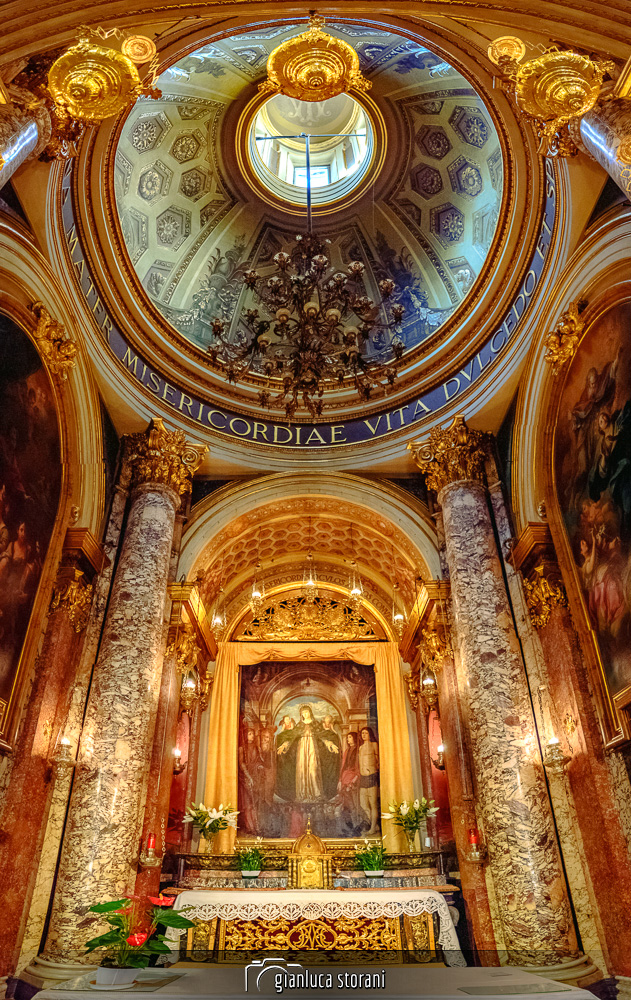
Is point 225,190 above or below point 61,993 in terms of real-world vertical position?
above

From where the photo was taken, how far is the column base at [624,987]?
22.7 ft

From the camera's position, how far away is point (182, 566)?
12.3 meters

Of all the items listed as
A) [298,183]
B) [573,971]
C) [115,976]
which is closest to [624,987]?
[573,971]

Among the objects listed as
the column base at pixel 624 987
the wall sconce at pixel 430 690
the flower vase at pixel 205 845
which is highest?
the wall sconce at pixel 430 690

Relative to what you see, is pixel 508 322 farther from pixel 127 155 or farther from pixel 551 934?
pixel 551 934

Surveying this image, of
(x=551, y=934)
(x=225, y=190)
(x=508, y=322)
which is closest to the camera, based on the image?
(x=551, y=934)

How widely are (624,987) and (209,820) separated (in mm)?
7285

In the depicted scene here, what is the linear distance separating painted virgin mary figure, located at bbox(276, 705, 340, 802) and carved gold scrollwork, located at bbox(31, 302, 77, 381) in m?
9.05

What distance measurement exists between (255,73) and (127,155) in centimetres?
334

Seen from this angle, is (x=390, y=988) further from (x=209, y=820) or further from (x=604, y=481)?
(x=209, y=820)

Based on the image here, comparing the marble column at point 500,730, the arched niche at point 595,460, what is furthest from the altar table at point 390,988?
the arched niche at point 595,460

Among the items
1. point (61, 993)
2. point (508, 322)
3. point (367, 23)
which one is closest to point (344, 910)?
point (61, 993)

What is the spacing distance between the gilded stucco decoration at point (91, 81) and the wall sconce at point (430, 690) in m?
10.4

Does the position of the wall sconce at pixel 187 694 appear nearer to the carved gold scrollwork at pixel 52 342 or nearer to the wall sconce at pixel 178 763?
the wall sconce at pixel 178 763
